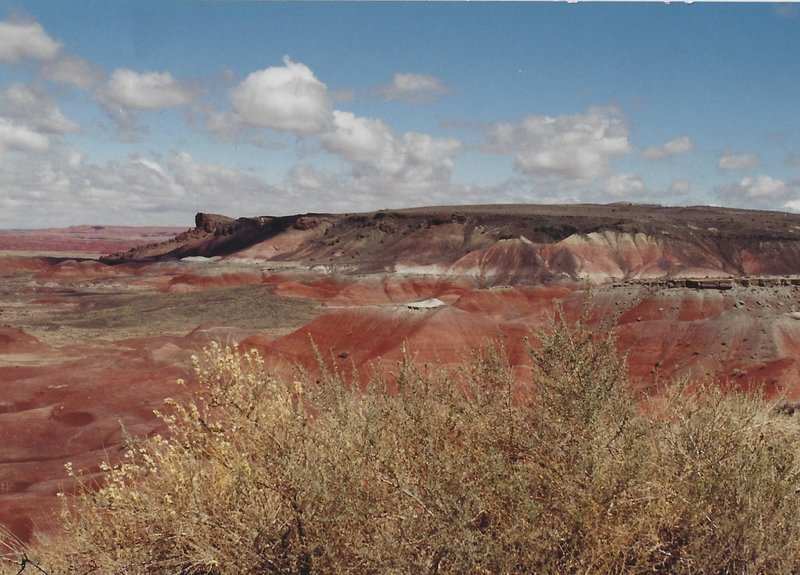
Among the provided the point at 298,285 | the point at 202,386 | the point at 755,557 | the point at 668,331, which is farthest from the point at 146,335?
the point at 755,557

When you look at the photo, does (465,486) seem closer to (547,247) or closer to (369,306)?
(369,306)

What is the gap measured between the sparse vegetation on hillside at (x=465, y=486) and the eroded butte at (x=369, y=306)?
1.27 m

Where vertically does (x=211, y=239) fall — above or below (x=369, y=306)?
above

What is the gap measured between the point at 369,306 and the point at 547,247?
46711mm

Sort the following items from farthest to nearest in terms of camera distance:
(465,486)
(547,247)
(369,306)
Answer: (547,247) < (369,306) < (465,486)

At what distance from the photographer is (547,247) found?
293ft

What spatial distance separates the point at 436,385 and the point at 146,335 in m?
58.6

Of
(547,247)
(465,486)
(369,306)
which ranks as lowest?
(369,306)

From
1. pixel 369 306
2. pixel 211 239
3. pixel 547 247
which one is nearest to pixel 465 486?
pixel 369 306

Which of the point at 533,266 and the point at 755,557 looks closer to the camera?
the point at 755,557

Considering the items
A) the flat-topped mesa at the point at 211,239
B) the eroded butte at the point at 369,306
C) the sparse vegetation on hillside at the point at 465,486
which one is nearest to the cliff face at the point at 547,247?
the eroded butte at the point at 369,306

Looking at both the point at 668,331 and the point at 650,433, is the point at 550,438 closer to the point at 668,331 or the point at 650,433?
the point at 650,433

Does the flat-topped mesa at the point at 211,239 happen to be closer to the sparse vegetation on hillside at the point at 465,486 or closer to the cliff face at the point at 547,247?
the cliff face at the point at 547,247

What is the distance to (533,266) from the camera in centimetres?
8356
